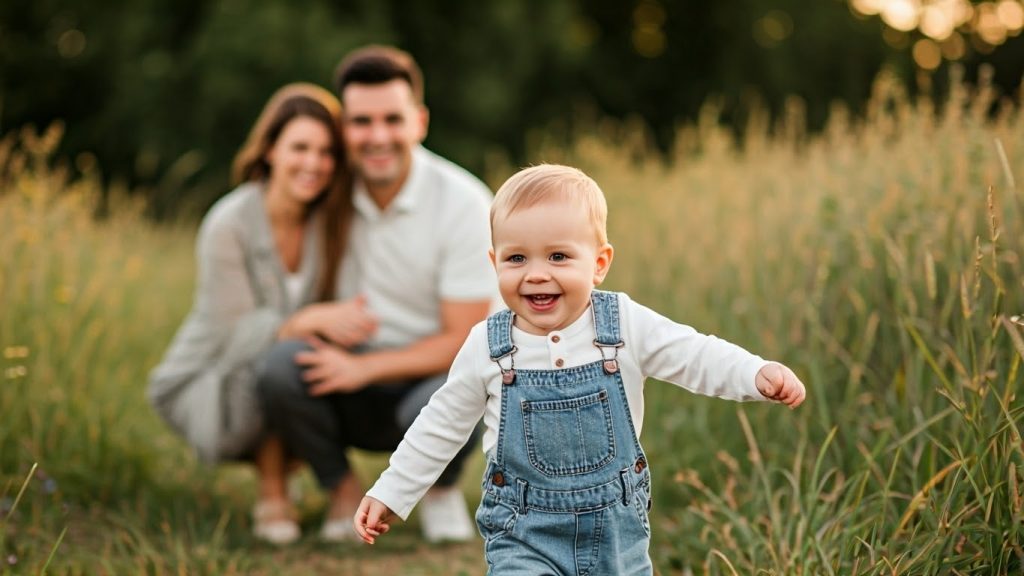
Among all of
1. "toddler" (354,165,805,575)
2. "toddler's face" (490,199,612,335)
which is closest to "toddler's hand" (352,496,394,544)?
"toddler" (354,165,805,575)

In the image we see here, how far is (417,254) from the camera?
3.75m

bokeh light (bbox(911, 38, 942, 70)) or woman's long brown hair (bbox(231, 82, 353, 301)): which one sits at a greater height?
bokeh light (bbox(911, 38, 942, 70))

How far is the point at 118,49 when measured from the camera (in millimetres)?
14297

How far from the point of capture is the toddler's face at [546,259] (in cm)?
197

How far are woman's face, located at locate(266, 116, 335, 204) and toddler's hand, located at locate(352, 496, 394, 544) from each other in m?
1.81

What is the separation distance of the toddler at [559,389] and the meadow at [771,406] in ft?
1.58

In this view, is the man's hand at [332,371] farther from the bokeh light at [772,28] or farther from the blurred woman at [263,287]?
the bokeh light at [772,28]

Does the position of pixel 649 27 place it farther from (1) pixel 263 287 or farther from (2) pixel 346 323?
(2) pixel 346 323

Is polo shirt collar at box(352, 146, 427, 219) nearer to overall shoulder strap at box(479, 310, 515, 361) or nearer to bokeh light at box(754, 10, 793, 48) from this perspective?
overall shoulder strap at box(479, 310, 515, 361)

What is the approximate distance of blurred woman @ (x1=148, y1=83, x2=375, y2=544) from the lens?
12.0 ft

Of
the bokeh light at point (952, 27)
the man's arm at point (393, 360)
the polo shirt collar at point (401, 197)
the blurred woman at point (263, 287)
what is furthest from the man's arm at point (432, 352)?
the bokeh light at point (952, 27)

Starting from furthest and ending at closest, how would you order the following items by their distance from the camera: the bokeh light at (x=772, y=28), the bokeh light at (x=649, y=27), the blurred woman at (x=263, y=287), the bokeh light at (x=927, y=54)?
the bokeh light at (x=649, y=27) → the bokeh light at (x=772, y=28) → the bokeh light at (x=927, y=54) → the blurred woman at (x=263, y=287)

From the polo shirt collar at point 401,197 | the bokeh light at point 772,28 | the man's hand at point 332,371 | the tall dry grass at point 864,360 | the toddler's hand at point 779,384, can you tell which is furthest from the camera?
the bokeh light at point 772,28

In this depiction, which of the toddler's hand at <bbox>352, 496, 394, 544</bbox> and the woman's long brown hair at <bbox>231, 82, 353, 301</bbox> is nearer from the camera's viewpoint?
the toddler's hand at <bbox>352, 496, 394, 544</bbox>
